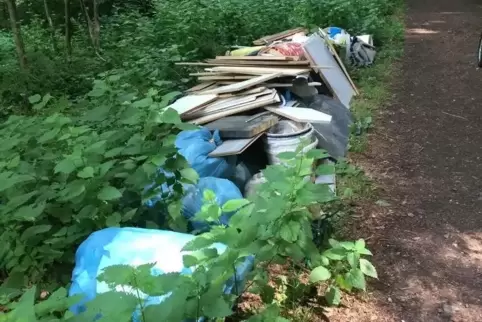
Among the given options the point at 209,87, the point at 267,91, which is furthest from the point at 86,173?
the point at 209,87

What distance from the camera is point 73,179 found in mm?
3381

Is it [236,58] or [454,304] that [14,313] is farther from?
[236,58]

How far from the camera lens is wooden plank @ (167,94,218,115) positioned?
541 cm

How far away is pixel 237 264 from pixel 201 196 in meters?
1.42

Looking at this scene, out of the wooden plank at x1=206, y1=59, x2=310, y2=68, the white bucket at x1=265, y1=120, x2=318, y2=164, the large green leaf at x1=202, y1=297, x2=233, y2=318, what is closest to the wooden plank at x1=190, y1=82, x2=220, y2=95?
the wooden plank at x1=206, y1=59, x2=310, y2=68

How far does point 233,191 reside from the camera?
13.2 ft

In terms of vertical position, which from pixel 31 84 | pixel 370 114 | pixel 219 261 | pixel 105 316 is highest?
pixel 105 316

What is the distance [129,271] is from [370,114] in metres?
5.59

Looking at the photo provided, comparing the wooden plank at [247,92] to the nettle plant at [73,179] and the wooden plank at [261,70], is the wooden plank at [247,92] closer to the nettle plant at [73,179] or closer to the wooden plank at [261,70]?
the wooden plank at [261,70]

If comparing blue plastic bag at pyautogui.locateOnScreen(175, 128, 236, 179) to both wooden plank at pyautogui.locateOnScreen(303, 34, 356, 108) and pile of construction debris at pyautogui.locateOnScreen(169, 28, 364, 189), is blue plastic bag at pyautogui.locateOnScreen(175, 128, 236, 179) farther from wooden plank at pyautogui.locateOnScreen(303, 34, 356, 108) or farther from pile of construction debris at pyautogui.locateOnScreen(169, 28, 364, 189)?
wooden plank at pyautogui.locateOnScreen(303, 34, 356, 108)

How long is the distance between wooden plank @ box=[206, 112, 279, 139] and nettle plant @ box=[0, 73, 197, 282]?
1.12 metres

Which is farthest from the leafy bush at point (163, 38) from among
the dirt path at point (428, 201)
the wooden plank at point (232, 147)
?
the dirt path at point (428, 201)

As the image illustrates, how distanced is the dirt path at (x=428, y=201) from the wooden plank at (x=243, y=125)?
4.10 ft

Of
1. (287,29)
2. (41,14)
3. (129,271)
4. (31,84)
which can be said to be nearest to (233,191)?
(129,271)
